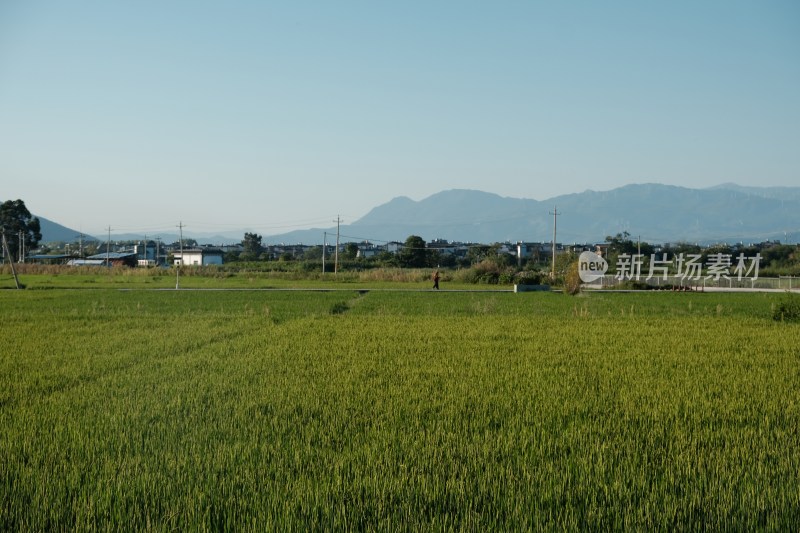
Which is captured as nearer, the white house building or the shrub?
the shrub

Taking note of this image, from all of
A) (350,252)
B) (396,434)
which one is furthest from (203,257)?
(396,434)

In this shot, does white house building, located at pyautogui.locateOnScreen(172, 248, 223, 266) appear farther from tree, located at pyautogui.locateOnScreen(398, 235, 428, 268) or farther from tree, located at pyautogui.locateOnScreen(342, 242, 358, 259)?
tree, located at pyautogui.locateOnScreen(398, 235, 428, 268)

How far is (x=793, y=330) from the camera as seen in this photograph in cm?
1773

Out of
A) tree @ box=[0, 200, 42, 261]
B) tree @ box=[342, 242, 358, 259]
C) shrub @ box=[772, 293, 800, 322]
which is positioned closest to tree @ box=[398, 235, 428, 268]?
tree @ box=[342, 242, 358, 259]

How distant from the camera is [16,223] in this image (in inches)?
3290

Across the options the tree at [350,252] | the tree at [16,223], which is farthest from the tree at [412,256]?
the tree at [16,223]

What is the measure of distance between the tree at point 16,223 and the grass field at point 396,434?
3075 inches

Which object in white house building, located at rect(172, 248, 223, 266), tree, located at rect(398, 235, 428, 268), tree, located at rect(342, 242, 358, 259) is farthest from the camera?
white house building, located at rect(172, 248, 223, 266)

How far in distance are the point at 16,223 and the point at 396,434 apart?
89704 mm

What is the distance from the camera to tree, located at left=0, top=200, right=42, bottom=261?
8256 centimetres

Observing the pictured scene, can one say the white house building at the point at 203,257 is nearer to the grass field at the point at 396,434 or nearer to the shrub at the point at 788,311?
the shrub at the point at 788,311

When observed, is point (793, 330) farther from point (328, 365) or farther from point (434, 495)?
point (434, 495)

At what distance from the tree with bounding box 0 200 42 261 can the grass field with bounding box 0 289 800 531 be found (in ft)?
256

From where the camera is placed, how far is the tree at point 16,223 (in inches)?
3250
